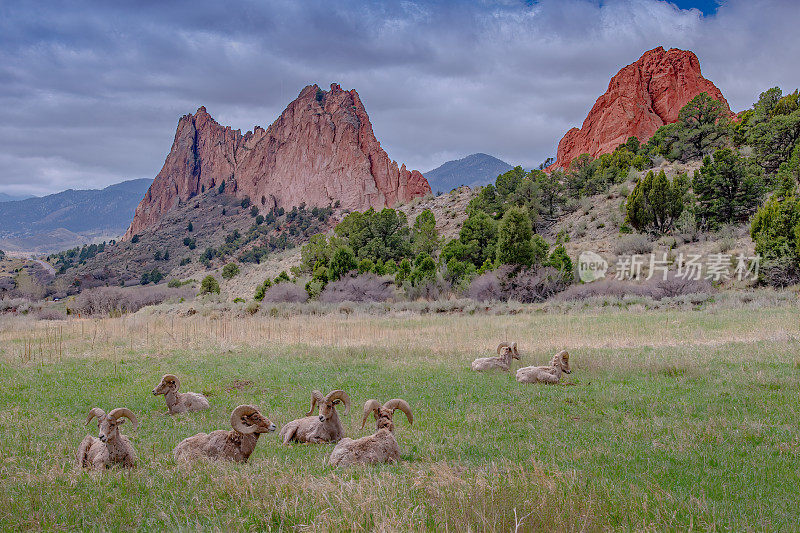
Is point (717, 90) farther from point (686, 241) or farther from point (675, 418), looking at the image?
point (675, 418)

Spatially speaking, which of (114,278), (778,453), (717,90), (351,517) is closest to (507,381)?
(778,453)

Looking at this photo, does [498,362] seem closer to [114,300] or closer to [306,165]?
[114,300]

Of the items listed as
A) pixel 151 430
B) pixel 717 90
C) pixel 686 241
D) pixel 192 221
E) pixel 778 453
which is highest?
pixel 717 90

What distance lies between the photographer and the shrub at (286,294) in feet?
125

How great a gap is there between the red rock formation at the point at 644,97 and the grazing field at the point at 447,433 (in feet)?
279

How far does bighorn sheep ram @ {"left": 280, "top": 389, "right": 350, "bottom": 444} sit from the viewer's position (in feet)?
23.6

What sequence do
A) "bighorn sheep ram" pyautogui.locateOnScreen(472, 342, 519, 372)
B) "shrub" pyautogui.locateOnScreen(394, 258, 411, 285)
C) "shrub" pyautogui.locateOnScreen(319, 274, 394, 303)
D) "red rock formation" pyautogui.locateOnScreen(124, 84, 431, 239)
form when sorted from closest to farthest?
"bighorn sheep ram" pyautogui.locateOnScreen(472, 342, 519, 372) → "shrub" pyautogui.locateOnScreen(319, 274, 394, 303) → "shrub" pyautogui.locateOnScreen(394, 258, 411, 285) → "red rock formation" pyautogui.locateOnScreen(124, 84, 431, 239)

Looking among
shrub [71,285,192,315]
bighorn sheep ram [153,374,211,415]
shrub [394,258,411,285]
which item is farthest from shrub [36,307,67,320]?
bighorn sheep ram [153,374,211,415]

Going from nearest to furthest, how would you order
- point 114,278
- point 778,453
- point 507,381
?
point 778,453 < point 507,381 < point 114,278

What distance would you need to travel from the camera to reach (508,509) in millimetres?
4137

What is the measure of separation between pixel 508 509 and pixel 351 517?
1246 mm

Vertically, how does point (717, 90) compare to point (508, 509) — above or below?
above

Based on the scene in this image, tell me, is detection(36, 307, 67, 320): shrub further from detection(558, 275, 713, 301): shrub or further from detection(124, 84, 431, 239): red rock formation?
detection(124, 84, 431, 239): red rock formation

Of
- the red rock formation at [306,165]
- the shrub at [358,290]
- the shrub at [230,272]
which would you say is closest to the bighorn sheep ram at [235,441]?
the shrub at [358,290]
